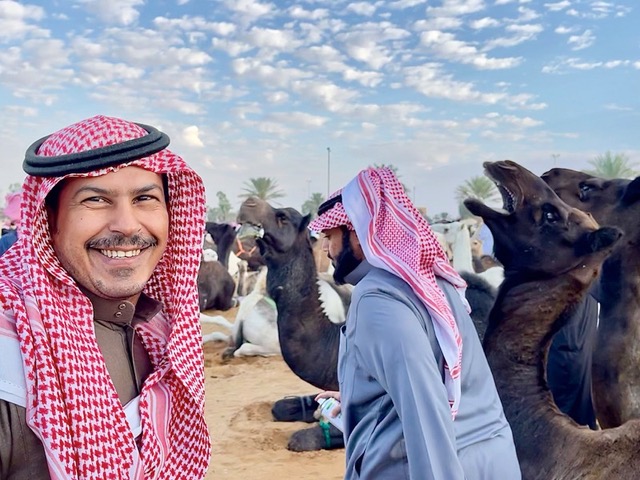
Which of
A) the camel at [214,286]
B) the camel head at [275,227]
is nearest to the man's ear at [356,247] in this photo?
the camel head at [275,227]

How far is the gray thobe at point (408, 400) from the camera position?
1.76 metres

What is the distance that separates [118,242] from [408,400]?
3.13 feet

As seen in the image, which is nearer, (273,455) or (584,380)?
(584,380)

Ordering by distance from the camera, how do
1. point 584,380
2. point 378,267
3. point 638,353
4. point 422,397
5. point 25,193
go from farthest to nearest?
point 584,380 < point 638,353 < point 378,267 < point 422,397 < point 25,193

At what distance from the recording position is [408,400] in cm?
176

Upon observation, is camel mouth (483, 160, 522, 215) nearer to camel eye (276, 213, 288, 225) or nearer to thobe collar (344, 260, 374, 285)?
thobe collar (344, 260, 374, 285)

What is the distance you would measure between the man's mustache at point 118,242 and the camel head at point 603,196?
119 inches

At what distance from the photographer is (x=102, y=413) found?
51.3 inches

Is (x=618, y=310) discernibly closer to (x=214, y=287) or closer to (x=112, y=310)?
(x=112, y=310)

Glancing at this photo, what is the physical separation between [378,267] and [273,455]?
11.0ft

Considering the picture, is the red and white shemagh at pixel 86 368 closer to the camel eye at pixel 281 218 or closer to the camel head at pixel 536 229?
the camel head at pixel 536 229

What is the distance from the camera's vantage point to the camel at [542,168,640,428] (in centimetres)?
313

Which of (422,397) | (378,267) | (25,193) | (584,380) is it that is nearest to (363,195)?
(378,267)

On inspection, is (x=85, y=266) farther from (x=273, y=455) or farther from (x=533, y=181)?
(x=273, y=455)
